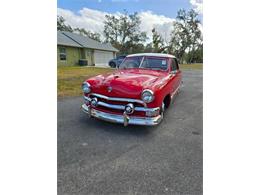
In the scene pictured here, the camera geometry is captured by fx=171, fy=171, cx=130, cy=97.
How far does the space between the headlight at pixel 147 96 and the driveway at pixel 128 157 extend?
60 centimetres

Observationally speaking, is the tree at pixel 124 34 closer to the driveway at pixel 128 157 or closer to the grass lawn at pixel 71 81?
the grass lawn at pixel 71 81

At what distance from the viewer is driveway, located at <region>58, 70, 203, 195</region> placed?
66.6 inches

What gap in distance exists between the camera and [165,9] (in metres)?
2.71

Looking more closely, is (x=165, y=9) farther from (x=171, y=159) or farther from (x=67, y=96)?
(x=67, y=96)

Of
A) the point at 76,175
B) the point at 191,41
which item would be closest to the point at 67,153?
the point at 76,175

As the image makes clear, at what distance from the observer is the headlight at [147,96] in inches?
104

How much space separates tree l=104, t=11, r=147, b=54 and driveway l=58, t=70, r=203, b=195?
107 ft

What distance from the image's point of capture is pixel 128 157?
218 cm

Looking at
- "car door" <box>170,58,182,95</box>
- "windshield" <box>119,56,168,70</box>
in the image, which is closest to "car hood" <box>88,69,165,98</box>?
"windshield" <box>119,56,168,70</box>

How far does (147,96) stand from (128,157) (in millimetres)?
954

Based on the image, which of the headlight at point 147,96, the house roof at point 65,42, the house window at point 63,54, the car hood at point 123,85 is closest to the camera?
the headlight at point 147,96

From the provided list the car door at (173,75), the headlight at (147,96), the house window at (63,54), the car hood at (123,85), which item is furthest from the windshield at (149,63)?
the house window at (63,54)
